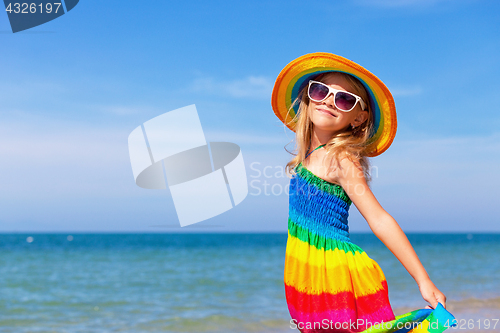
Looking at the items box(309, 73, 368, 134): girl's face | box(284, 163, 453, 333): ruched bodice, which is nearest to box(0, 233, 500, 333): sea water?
box(284, 163, 453, 333): ruched bodice

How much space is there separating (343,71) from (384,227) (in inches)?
29.5

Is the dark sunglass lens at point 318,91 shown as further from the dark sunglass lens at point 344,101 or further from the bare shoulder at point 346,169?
the bare shoulder at point 346,169

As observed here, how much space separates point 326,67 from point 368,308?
3.60ft

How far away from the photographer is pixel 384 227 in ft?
5.53

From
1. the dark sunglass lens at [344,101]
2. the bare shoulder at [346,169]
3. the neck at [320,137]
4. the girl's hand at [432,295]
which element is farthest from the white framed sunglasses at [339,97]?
the girl's hand at [432,295]

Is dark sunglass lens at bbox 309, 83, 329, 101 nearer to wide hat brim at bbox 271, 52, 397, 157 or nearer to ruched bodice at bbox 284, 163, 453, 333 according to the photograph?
wide hat brim at bbox 271, 52, 397, 157

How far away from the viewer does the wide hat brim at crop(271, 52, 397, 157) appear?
1930 mm

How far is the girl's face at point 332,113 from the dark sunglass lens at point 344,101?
0.02m

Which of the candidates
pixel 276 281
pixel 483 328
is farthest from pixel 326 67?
pixel 276 281

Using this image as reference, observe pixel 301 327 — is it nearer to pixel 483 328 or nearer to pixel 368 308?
pixel 368 308

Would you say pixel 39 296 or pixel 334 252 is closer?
pixel 334 252

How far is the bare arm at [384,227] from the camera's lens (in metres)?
1.59

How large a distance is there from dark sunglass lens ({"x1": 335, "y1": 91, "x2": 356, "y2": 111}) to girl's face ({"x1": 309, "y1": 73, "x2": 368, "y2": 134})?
25 millimetres

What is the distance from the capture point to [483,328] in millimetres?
5734
